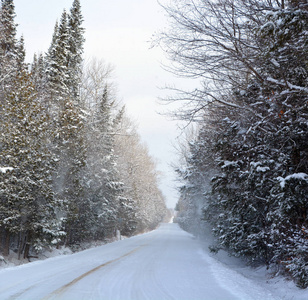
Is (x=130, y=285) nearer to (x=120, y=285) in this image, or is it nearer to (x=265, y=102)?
(x=120, y=285)

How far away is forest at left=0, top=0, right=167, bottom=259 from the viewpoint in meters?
14.8

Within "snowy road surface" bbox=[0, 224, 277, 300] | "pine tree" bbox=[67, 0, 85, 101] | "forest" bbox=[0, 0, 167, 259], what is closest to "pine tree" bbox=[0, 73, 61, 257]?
"forest" bbox=[0, 0, 167, 259]

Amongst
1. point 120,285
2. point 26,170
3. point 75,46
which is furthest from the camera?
point 75,46

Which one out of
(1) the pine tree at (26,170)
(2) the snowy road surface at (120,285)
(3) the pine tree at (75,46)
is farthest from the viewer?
(3) the pine tree at (75,46)

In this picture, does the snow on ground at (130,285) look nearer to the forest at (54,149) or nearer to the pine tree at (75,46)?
the forest at (54,149)

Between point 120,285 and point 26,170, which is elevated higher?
point 26,170

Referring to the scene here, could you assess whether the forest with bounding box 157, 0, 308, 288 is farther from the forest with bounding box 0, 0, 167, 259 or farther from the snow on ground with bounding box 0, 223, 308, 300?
the forest with bounding box 0, 0, 167, 259

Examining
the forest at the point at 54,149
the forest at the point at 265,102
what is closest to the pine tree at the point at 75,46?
the forest at the point at 54,149

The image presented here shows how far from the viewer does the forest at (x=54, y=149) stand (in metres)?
14.8

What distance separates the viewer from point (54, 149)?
19.0m

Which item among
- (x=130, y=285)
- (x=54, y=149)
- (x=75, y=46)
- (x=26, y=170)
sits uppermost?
(x=75, y=46)

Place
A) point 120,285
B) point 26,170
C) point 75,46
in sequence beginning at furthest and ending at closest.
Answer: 1. point 75,46
2. point 26,170
3. point 120,285

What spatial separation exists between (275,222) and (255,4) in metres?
5.92

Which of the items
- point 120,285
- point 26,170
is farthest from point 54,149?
point 120,285
